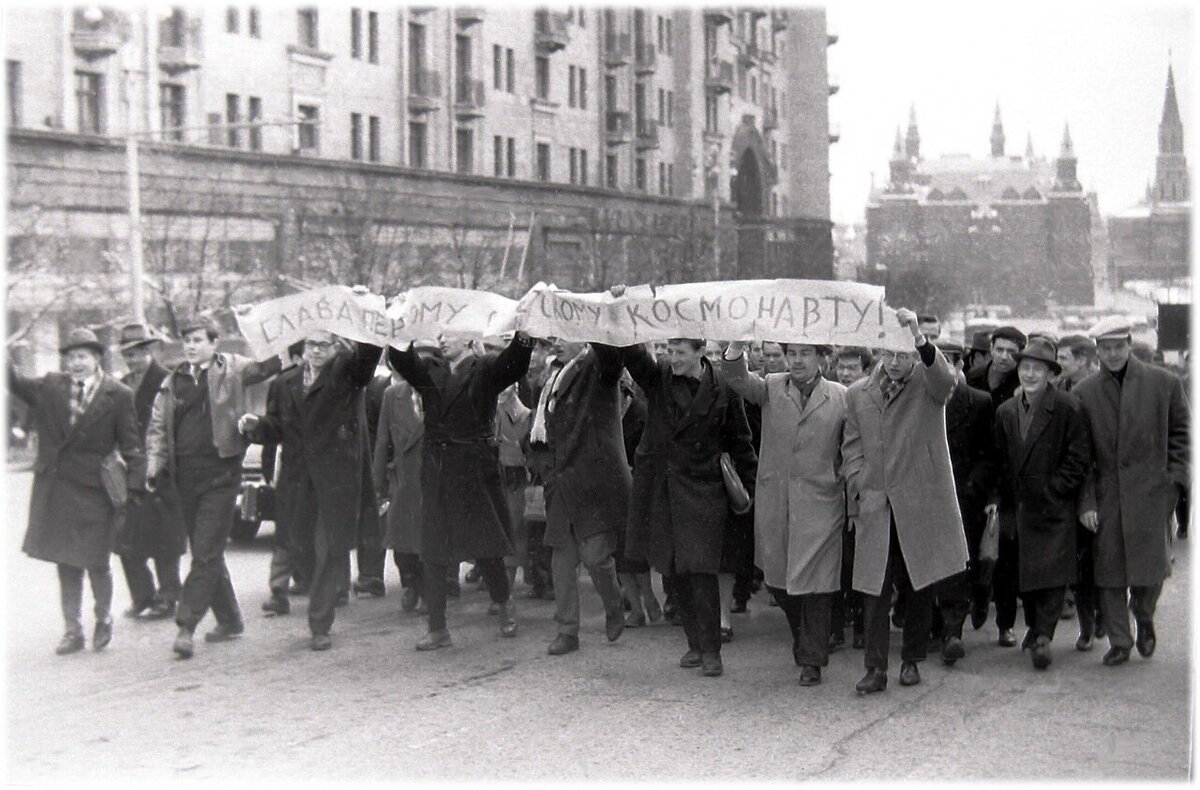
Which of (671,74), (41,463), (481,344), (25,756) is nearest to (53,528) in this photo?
(41,463)

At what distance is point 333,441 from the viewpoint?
28.7 feet

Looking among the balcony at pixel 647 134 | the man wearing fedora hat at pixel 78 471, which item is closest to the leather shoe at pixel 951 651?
the man wearing fedora hat at pixel 78 471

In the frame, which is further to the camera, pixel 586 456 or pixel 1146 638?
pixel 586 456

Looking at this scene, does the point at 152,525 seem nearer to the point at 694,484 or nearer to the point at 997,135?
the point at 694,484

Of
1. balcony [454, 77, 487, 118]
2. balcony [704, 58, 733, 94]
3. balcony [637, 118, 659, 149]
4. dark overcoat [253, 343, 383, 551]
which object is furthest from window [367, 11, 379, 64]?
dark overcoat [253, 343, 383, 551]

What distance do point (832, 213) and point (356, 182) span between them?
9.73 m

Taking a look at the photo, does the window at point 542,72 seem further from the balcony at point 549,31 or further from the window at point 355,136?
the window at point 355,136

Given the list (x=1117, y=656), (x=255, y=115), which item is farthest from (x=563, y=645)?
(x=255, y=115)

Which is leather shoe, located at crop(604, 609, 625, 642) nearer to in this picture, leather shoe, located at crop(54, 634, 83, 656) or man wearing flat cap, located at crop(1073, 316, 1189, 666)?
man wearing flat cap, located at crop(1073, 316, 1189, 666)

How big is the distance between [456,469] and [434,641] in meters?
0.99

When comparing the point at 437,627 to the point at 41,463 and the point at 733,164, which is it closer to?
the point at 41,463

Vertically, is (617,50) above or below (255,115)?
below

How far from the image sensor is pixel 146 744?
6.61 m

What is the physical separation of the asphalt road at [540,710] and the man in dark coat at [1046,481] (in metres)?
0.36
